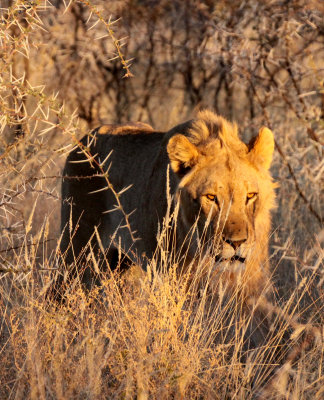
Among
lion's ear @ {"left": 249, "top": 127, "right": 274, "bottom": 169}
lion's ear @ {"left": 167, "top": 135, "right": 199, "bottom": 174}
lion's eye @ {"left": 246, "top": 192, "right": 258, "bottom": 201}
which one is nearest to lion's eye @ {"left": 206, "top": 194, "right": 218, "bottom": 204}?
lion's eye @ {"left": 246, "top": 192, "right": 258, "bottom": 201}

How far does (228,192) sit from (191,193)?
0.89 ft

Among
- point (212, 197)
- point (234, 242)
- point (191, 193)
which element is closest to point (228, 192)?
point (212, 197)

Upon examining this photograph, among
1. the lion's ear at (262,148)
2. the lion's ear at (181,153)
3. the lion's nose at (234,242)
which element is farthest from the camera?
the lion's ear at (262,148)

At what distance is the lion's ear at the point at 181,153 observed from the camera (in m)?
4.58

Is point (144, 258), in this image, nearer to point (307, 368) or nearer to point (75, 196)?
point (75, 196)

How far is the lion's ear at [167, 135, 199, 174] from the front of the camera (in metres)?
4.58

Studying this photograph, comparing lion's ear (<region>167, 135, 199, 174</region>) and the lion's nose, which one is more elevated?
lion's ear (<region>167, 135, 199, 174</region>)

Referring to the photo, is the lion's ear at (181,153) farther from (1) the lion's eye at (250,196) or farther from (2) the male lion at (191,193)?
(1) the lion's eye at (250,196)

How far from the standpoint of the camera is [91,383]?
2.91m

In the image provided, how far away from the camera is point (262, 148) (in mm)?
4750

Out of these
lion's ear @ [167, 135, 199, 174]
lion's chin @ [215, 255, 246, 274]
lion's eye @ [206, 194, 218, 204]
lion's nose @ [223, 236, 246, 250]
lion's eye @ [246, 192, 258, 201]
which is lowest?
lion's chin @ [215, 255, 246, 274]

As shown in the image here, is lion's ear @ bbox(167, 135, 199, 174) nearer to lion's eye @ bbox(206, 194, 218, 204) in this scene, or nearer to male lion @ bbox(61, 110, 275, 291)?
male lion @ bbox(61, 110, 275, 291)

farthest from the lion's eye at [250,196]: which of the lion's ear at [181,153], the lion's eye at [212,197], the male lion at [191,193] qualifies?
the lion's ear at [181,153]

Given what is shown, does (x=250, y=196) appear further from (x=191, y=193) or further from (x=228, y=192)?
(x=191, y=193)
